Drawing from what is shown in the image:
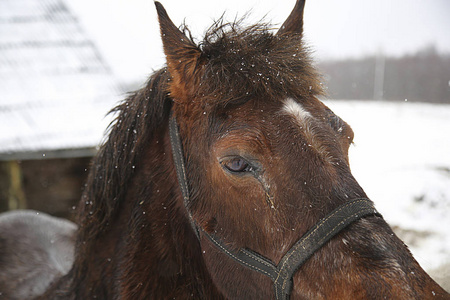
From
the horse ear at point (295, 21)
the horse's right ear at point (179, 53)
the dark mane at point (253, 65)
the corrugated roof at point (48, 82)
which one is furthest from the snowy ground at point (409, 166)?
the corrugated roof at point (48, 82)

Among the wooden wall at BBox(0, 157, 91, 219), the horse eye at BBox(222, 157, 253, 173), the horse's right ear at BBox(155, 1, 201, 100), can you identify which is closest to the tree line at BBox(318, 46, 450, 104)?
the horse's right ear at BBox(155, 1, 201, 100)

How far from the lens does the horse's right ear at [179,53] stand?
1.51 meters

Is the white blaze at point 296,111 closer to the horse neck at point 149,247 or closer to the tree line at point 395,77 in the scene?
the horse neck at point 149,247

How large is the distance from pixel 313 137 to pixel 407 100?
93.3 inches

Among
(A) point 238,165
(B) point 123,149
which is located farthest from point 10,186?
(A) point 238,165

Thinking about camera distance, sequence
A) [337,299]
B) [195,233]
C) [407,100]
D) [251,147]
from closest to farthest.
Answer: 1. [337,299]
2. [251,147]
3. [195,233]
4. [407,100]

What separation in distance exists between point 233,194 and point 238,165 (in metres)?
0.13

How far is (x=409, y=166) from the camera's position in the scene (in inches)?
141

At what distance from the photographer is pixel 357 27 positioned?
13.0 ft

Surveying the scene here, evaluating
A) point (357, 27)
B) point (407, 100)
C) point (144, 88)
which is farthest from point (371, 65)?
point (144, 88)

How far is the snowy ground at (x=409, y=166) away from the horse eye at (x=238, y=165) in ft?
6.15

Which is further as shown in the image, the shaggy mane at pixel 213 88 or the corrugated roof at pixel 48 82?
the corrugated roof at pixel 48 82

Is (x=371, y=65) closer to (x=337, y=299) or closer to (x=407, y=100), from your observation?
(x=407, y=100)

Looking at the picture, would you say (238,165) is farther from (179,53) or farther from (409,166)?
(409,166)
